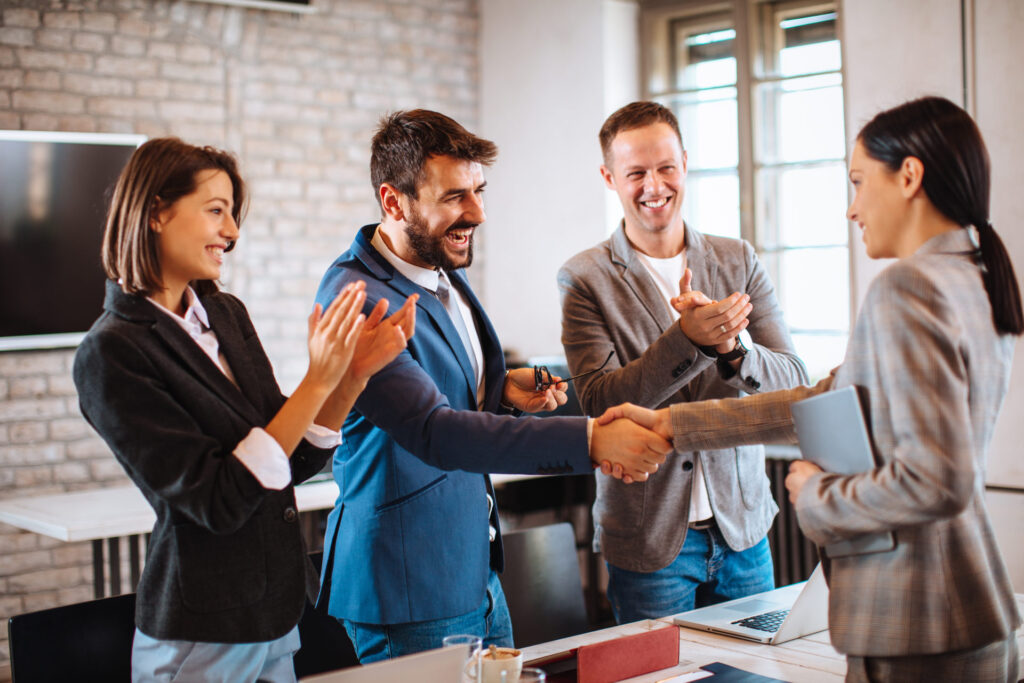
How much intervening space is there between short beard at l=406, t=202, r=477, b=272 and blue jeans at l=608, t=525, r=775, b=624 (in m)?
0.86

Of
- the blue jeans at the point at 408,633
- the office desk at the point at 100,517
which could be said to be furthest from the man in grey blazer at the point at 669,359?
the office desk at the point at 100,517

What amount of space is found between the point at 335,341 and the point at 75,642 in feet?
2.81

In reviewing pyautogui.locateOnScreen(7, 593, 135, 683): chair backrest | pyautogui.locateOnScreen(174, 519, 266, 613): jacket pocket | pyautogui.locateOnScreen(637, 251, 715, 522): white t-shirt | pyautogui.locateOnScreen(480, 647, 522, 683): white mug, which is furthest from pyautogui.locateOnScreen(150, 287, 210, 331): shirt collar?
pyautogui.locateOnScreen(637, 251, 715, 522): white t-shirt

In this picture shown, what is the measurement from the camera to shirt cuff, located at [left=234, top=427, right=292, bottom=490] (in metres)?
1.44

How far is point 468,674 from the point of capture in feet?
4.30

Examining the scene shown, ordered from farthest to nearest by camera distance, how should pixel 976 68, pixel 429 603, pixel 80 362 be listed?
1. pixel 976 68
2. pixel 429 603
3. pixel 80 362

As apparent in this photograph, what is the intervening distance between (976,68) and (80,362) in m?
3.24

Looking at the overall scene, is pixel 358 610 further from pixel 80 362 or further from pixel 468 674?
pixel 80 362

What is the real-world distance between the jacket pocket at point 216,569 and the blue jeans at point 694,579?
1018 mm

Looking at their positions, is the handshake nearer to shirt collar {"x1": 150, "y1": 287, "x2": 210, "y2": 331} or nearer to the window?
shirt collar {"x1": 150, "y1": 287, "x2": 210, "y2": 331}

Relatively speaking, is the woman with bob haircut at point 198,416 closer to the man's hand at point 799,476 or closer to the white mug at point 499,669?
the white mug at point 499,669

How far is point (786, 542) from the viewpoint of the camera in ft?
14.0

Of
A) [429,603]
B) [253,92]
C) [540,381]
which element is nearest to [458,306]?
[540,381]

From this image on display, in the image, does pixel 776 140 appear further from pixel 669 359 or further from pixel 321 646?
pixel 321 646
